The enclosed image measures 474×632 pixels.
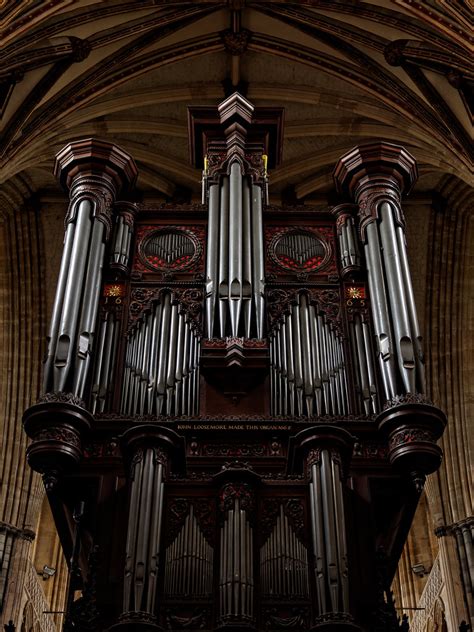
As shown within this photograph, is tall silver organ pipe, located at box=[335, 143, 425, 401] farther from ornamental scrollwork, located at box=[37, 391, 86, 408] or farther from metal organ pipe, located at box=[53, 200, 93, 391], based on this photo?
metal organ pipe, located at box=[53, 200, 93, 391]

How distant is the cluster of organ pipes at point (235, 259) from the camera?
8492mm

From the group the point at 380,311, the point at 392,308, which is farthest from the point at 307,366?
the point at 392,308

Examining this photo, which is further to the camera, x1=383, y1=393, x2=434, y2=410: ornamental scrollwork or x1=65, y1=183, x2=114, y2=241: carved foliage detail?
x1=65, y1=183, x2=114, y2=241: carved foliage detail

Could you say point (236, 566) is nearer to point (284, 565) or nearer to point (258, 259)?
point (284, 565)

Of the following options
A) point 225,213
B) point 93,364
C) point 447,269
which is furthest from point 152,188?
point 93,364

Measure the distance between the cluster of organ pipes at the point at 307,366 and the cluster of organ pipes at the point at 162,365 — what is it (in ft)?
2.37

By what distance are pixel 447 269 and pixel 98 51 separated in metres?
7.18

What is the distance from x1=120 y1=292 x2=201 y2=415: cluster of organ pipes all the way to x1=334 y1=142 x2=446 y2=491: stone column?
165 centimetres

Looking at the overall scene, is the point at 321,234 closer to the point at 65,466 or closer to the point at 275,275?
the point at 275,275

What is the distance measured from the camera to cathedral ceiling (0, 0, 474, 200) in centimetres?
1357

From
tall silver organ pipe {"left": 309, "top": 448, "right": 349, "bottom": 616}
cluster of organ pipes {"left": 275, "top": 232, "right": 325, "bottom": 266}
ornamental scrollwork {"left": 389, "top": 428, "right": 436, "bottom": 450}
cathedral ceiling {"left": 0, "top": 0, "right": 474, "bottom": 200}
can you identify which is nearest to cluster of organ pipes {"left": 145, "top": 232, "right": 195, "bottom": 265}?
cluster of organ pipes {"left": 275, "top": 232, "right": 325, "bottom": 266}

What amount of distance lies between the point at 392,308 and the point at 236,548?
10.0ft

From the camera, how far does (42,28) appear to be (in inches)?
525

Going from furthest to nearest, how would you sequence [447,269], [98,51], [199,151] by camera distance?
[447,269] < [98,51] < [199,151]
